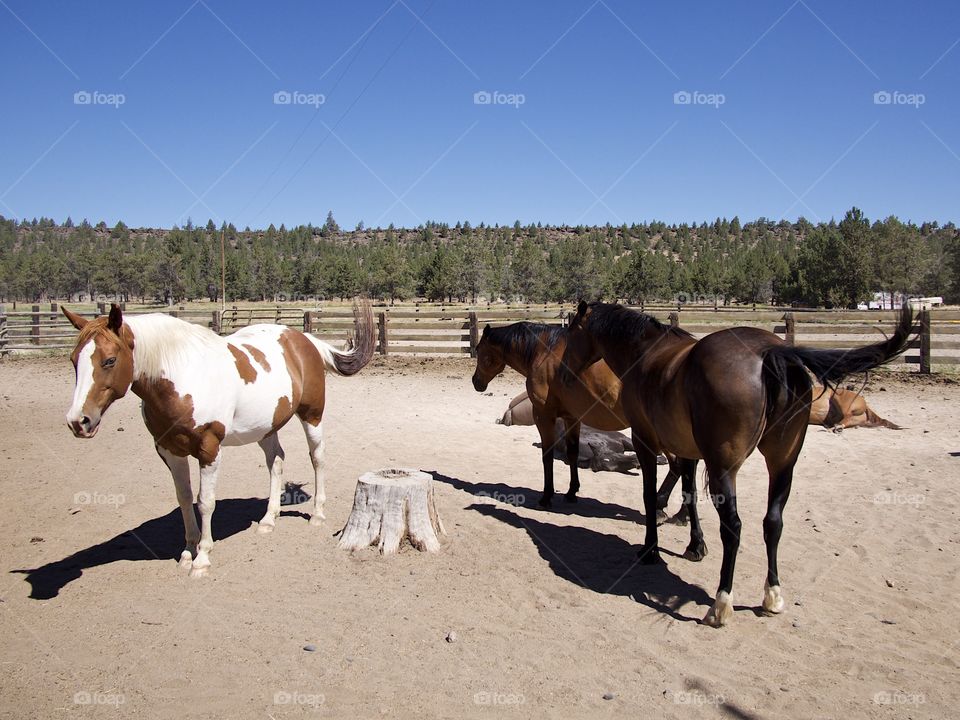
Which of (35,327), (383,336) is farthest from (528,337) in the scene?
(35,327)

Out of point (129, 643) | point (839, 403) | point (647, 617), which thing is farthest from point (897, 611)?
point (839, 403)

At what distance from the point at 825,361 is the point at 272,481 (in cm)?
481

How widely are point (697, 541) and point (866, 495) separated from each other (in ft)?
9.08

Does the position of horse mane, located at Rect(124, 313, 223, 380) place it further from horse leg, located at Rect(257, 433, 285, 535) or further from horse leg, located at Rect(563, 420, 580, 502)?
horse leg, located at Rect(563, 420, 580, 502)

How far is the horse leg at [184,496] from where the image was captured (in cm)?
506

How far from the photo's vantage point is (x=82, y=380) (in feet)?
13.9

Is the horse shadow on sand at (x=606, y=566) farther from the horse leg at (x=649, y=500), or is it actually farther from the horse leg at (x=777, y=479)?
the horse leg at (x=777, y=479)

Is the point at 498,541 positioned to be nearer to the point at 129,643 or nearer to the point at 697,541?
the point at 697,541

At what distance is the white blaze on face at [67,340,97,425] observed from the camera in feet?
13.7

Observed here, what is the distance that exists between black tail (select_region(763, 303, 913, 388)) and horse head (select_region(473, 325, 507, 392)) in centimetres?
399

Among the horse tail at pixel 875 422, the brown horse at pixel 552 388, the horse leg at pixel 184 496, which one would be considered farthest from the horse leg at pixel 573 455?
the horse tail at pixel 875 422

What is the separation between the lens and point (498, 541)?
5598 millimetres

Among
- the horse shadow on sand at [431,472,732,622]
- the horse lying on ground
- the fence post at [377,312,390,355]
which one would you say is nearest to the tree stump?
the horse shadow on sand at [431,472,732,622]

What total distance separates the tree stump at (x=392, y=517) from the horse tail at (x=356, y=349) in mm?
1726
